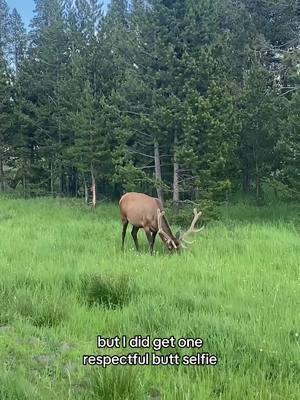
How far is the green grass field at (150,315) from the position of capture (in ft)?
12.9

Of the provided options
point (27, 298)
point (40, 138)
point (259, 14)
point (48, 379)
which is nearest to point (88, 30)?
point (40, 138)

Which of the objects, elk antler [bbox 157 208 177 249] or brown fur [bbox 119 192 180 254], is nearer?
elk antler [bbox 157 208 177 249]

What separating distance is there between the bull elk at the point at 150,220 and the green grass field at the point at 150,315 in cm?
33

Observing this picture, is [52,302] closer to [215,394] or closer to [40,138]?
[215,394]

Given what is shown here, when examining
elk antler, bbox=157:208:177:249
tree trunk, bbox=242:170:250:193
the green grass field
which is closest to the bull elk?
elk antler, bbox=157:208:177:249

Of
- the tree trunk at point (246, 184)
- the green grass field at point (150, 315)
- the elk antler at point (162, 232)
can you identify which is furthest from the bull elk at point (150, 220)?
the tree trunk at point (246, 184)

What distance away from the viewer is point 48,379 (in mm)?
3998

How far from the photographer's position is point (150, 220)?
11.0 metres

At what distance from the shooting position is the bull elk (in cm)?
1034

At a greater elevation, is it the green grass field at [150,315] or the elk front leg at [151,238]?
the elk front leg at [151,238]

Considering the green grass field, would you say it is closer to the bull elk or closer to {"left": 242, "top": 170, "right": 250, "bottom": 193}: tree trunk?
the bull elk

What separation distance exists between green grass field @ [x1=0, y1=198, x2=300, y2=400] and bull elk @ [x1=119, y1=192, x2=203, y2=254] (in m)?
0.33

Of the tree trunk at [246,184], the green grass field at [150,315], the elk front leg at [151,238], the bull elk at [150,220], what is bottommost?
the green grass field at [150,315]

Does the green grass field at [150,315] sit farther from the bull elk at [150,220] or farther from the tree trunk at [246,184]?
the tree trunk at [246,184]
